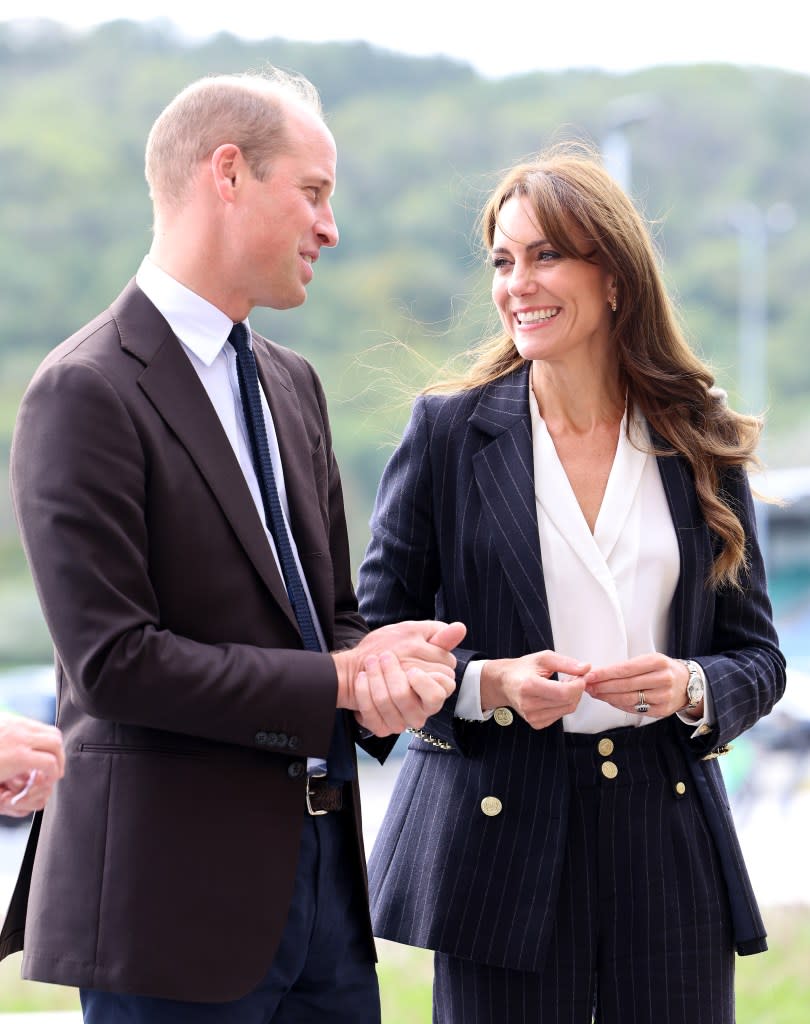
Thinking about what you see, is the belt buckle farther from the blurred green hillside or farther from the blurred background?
the blurred green hillside

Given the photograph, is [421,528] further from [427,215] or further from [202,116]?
[427,215]

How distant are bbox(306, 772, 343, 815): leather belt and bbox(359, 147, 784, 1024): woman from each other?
30cm

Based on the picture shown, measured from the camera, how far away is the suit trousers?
2.20 meters

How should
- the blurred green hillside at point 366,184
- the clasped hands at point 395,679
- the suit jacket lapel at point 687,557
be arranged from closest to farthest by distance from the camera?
the clasped hands at point 395,679, the suit jacket lapel at point 687,557, the blurred green hillside at point 366,184

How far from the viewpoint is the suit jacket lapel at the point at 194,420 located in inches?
73.0

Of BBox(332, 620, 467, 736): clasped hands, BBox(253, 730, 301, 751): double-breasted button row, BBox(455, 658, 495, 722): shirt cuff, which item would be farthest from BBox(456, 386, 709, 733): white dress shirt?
BBox(253, 730, 301, 751): double-breasted button row

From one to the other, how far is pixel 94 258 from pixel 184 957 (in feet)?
87.1

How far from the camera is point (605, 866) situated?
222cm

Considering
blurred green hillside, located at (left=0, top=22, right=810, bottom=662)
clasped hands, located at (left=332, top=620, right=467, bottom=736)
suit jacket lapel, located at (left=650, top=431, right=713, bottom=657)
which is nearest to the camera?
clasped hands, located at (left=332, top=620, right=467, bottom=736)

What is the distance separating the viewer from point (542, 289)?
236 centimetres

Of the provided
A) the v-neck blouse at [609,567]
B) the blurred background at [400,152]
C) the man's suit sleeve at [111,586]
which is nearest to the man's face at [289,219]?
the man's suit sleeve at [111,586]

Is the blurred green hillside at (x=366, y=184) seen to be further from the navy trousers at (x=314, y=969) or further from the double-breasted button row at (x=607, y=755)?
the navy trousers at (x=314, y=969)

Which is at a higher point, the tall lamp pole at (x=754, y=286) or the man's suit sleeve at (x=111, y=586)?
the tall lamp pole at (x=754, y=286)

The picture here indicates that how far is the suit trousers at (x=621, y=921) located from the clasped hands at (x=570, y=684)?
13cm
